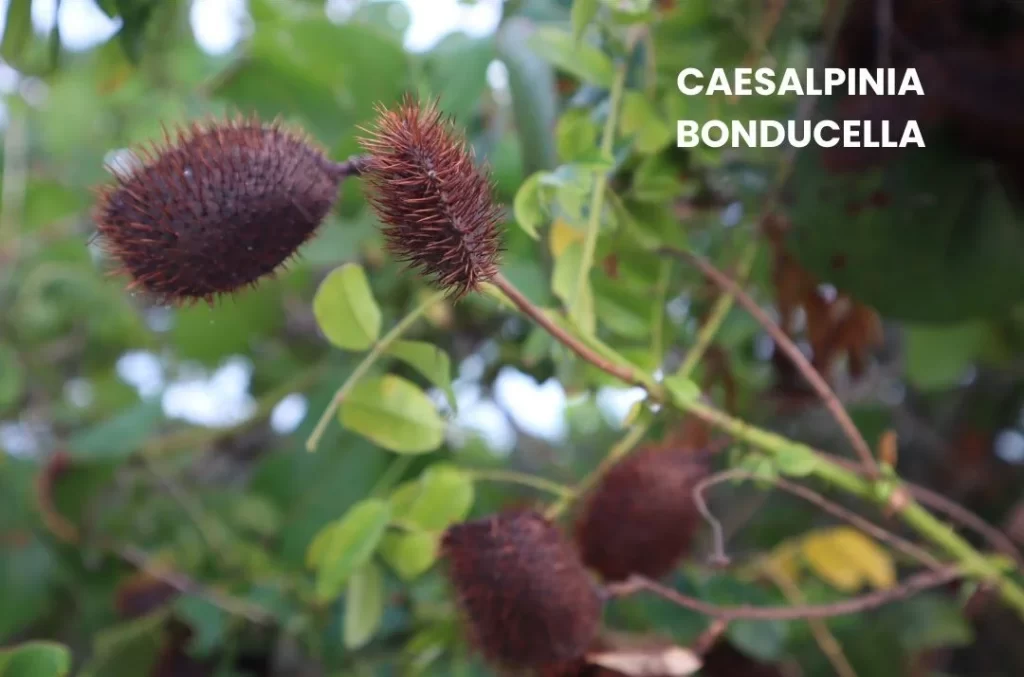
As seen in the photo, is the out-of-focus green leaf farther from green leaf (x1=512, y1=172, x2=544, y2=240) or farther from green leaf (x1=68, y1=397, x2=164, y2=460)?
green leaf (x1=68, y1=397, x2=164, y2=460)

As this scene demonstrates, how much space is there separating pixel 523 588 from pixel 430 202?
8.5 inches

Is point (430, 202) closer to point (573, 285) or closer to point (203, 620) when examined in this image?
point (573, 285)

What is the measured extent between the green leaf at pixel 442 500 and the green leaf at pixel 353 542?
2 cm

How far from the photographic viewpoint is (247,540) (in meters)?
1.12

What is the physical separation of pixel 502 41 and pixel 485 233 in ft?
1.01

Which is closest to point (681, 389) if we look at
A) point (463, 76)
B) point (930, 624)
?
point (463, 76)

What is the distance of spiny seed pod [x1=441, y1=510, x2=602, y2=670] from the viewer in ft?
1.64

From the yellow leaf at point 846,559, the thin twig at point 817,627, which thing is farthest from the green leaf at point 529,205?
the yellow leaf at point 846,559

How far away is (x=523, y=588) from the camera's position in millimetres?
496

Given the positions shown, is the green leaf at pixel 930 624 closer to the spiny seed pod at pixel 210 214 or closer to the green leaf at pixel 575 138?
the green leaf at pixel 575 138

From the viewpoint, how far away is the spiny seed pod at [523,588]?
0.50 m

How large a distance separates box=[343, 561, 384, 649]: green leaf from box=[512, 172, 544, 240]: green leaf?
0.27 metres

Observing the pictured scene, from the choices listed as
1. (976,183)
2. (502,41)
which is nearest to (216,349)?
(502,41)

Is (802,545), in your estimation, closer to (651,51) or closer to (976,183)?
(976,183)
